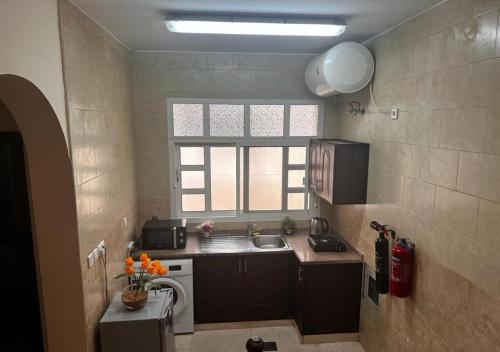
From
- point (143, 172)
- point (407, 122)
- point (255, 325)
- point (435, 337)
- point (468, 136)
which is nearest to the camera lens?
point (468, 136)

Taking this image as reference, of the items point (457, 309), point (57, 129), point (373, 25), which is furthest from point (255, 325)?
point (373, 25)

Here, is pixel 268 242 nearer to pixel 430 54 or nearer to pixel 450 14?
pixel 430 54

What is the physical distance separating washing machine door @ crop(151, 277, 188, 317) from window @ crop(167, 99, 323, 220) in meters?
0.90

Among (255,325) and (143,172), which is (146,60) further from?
(255,325)

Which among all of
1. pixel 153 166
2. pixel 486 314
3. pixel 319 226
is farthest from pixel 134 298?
pixel 486 314

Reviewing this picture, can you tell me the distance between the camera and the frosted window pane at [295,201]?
4.28 metres

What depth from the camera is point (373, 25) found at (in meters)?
2.74

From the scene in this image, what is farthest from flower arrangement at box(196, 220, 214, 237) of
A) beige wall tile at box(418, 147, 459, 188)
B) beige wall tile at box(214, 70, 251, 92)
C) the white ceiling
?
beige wall tile at box(418, 147, 459, 188)

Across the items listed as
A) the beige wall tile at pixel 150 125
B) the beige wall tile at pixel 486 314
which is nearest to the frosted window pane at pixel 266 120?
the beige wall tile at pixel 150 125

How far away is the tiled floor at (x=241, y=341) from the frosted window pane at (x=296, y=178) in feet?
5.35

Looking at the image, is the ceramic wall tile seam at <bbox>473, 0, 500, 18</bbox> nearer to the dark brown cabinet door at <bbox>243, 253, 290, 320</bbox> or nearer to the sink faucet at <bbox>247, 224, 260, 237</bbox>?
the dark brown cabinet door at <bbox>243, 253, 290, 320</bbox>

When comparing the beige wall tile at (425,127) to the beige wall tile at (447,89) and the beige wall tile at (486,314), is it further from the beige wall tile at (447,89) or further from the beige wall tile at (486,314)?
the beige wall tile at (486,314)

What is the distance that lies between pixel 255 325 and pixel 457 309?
2.21 m

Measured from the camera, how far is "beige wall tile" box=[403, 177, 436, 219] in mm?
2277
